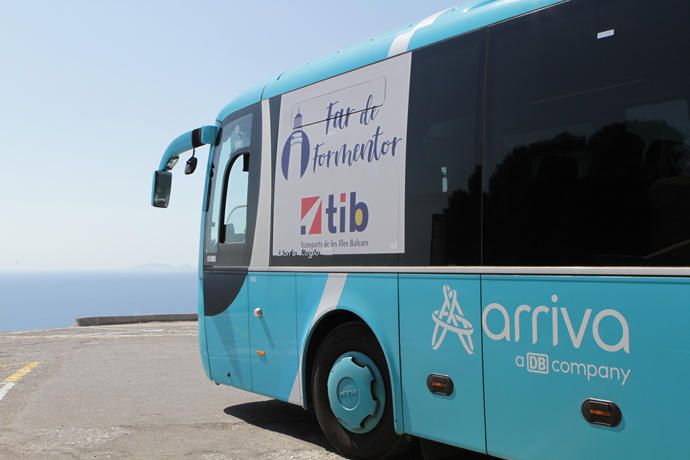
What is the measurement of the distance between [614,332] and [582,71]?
143cm

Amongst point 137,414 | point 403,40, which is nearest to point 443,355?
point 403,40

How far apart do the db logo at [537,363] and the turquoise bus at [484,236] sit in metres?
0.01

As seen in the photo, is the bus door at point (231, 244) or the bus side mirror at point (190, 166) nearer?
the bus door at point (231, 244)

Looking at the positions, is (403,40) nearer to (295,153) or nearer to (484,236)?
(295,153)

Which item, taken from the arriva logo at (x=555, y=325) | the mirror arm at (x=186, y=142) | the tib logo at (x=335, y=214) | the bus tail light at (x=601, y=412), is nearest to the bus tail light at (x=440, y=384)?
the arriva logo at (x=555, y=325)

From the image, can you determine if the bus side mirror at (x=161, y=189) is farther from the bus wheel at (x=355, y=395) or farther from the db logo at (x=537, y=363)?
the db logo at (x=537, y=363)

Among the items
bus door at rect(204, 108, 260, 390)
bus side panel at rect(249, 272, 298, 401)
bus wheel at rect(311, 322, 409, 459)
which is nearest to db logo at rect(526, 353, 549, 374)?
bus wheel at rect(311, 322, 409, 459)

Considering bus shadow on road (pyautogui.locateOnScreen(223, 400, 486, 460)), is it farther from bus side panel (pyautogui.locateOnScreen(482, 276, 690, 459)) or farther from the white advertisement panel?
the white advertisement panel

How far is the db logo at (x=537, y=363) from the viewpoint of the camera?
4168 mm

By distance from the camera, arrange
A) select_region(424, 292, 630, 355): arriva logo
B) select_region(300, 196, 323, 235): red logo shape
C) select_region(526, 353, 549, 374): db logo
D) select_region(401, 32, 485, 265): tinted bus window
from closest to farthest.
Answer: select_region(424, 292, 630, 355): arriva logo → select_region(526, 353, 549, 374): db logo → select_region(401, 32, 485, 265): tinted bus window → select_region(300, 196, 323, 235): red logo shape

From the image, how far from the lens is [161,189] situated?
8727 mm

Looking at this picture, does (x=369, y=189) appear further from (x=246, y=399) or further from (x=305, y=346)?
(x=246, y=399)

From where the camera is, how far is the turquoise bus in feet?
12.3

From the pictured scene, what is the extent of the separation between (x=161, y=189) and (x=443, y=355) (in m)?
4.93
